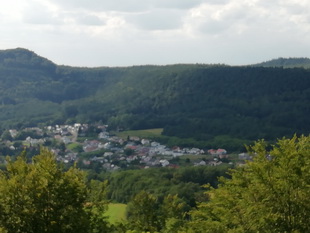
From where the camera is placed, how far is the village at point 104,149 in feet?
234

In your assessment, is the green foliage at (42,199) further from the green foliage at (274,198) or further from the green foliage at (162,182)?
the green foliage at (162,182)

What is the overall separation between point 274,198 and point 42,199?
571 cm

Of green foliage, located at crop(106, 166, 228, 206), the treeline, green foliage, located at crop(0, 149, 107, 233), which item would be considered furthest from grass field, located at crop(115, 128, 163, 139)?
green foliage, located at crop(0, 149, 107, 233)

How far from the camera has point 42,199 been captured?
11484 millimetres

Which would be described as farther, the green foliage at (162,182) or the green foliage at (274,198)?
the green foliage at (162,182)

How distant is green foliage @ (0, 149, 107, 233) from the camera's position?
11.1 meters

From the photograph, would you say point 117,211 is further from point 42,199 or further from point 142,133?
point 142,133

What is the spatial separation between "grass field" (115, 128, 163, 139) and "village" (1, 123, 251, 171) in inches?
76.2

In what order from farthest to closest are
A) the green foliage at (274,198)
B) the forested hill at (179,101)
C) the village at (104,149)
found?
the forested hill at (179,101) < the village at (104,149) < the green foliage at (274,198)

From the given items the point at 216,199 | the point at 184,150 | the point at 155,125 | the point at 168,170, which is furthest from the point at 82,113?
the point at 216,199

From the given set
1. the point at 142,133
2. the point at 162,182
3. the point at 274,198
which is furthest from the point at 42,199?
the point at 142,133

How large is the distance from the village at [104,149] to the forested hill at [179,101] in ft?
23.8

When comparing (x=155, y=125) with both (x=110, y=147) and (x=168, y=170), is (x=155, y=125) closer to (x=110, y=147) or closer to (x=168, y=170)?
(x=110, y=147)

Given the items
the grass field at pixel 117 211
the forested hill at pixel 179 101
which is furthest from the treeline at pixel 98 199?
the forested hill at pixel 179 101
